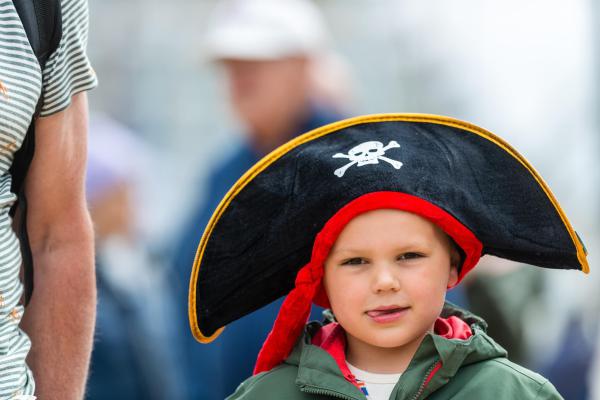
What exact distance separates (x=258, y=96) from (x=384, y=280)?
354 cm

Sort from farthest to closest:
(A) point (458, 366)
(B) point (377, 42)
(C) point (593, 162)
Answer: (B) point (377, 42) → (C) point (593, 162) → (A) point (458, 366)

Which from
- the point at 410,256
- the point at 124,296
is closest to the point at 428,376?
the point at 410,256

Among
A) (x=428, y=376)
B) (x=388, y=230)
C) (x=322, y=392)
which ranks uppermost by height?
(x=388, y=230)

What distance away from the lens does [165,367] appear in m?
6.83

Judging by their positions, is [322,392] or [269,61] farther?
[269,61]

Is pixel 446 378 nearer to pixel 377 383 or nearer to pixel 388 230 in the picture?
pixel 377 383

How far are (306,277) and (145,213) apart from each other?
6652 mm

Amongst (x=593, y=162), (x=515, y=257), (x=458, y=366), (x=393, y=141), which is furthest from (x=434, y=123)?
(x=593, y=162)

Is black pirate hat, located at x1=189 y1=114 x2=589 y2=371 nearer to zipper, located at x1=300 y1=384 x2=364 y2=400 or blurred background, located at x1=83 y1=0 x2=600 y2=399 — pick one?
zipper, located at x1=300 y1=384 x2=364 y2=400

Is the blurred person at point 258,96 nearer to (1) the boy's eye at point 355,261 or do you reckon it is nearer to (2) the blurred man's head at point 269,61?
(2) the blurred man's head at point 269,61

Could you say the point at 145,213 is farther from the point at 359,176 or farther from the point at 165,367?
the point at 359,176

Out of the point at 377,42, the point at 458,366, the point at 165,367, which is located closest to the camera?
the point at 458,366

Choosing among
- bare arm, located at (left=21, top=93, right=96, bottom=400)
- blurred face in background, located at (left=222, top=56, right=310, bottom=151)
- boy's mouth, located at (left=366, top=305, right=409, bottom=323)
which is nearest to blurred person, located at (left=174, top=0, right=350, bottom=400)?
blurred face in background, located at (left=222, top=56, right=310, bottom=151)

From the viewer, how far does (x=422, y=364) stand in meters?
3.38
